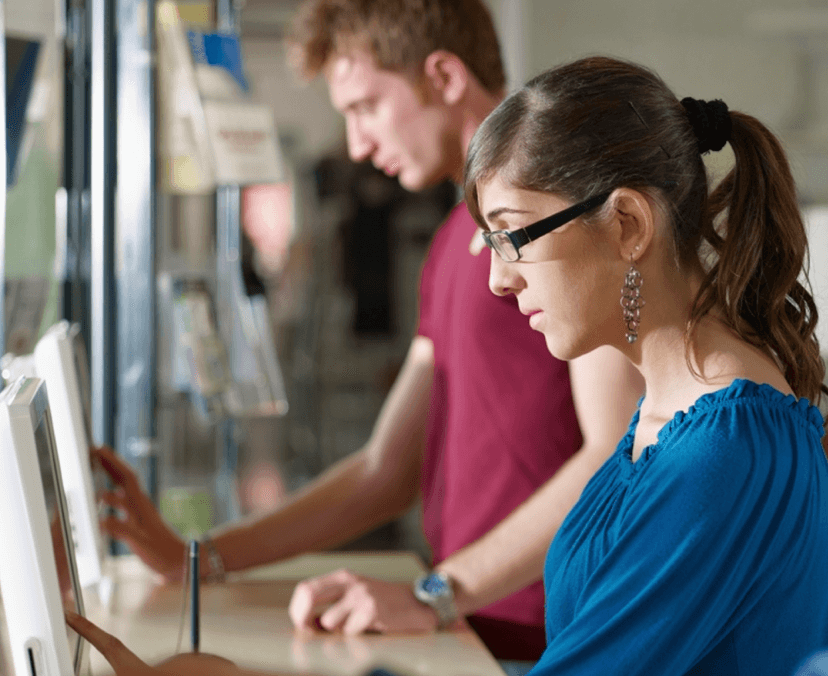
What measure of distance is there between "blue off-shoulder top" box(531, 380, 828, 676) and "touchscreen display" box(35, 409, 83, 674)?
42 centimetres

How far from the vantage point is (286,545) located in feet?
5.77

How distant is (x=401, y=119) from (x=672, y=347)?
32.2 inches

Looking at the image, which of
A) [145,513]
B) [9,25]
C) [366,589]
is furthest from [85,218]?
[366,589]

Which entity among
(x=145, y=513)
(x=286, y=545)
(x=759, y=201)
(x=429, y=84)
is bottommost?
(x=286, y=545)

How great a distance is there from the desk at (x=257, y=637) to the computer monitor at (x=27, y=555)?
11.5 inches

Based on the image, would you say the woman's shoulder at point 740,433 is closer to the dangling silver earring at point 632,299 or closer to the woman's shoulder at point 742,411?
the woman's shoulder at point 742,411

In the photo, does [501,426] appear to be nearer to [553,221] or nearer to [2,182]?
[553,221]

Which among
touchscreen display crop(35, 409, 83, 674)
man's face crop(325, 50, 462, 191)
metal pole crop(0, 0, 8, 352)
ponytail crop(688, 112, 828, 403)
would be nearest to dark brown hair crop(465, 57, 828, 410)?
ponytail crop(688, 112, 828, 403)

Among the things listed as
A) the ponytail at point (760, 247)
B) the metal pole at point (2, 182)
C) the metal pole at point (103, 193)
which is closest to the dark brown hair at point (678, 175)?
the ponytail at point (760, 247)

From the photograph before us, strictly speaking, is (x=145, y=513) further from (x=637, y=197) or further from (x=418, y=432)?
(x=637, y=197)

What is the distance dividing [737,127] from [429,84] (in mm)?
721

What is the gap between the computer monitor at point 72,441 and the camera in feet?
4.07

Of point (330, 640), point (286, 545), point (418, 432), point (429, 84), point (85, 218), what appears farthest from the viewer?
point (85, 218)

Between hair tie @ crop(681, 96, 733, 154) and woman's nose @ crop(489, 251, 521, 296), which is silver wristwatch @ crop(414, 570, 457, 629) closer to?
woman's nose @ crop(489, 251, 521, 296)
